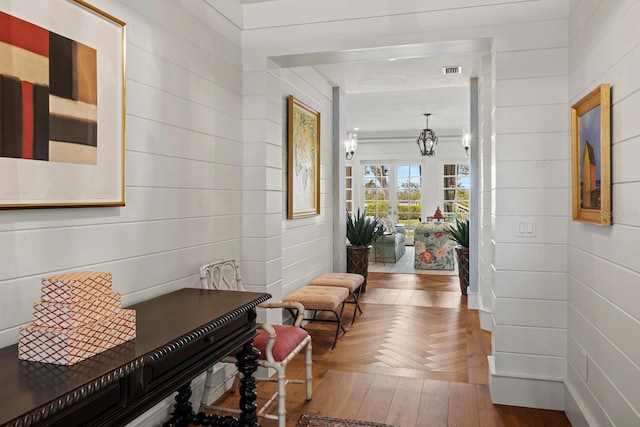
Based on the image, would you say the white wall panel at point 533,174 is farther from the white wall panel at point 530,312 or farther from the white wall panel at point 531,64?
the white wall panel at point 530,312

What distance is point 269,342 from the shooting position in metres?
2.51

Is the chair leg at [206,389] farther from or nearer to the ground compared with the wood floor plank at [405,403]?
farther from the ground

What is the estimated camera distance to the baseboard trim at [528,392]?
2.76 meters

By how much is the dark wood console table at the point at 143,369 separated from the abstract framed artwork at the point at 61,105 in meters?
0.55

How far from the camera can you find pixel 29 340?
4.60 feet

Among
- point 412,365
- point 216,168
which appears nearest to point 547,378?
point 412,365

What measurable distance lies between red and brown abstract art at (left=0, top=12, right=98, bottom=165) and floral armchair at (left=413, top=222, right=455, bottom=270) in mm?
6746

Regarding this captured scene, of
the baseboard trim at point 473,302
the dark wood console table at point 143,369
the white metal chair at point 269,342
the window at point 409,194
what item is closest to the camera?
the dark wood console table at point 143,369

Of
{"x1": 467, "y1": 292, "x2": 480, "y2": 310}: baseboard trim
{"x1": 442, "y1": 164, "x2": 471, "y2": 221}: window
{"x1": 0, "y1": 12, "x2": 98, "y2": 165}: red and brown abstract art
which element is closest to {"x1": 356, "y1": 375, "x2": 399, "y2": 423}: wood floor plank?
{"x1": 0, "y1": 12, "x2": 98, "y2": 165}: red and brown abstract art

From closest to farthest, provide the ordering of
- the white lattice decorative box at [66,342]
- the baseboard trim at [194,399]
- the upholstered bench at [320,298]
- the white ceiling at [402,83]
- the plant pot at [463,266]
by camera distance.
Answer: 1. the white lattice decorative box at [66,342]
2. the baseboard trim at [194,399]
3. the white ceiling at [402,83]
4. the upholstered bench at [320,298]
5. the plant pot at [463,266]

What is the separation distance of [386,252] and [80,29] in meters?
7.50

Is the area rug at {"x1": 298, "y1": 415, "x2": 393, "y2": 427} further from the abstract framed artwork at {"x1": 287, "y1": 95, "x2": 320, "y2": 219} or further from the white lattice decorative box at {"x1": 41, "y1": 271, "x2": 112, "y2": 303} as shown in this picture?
the abstract framed artwork at {"x1": 287, "y1": 95, "x2": 320, "y2": 219}

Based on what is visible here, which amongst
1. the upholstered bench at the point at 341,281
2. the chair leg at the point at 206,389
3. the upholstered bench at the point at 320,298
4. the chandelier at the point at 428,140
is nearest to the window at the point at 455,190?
the chandelier at the point at 428,140

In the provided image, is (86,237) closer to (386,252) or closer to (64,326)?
(64,326)
